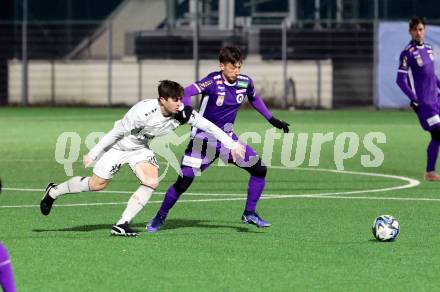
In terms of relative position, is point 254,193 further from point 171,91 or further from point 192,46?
point 192,46

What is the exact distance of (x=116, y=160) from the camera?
12484mm

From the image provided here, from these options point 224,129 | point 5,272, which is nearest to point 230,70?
point 224,129

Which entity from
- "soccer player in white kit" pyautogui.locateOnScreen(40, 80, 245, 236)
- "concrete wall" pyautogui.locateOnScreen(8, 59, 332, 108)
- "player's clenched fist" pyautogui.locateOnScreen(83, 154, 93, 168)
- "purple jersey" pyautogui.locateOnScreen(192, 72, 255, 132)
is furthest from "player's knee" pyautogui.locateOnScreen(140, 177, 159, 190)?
"concrete wall" pyautogui.locateOnScreen(8, 59, 332, 108)

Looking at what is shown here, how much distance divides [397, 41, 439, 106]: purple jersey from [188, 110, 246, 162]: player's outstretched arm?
7.15 meters

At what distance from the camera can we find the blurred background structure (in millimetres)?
40719

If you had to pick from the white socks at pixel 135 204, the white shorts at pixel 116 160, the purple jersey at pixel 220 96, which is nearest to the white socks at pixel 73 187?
the white shorts at pixel 116 160

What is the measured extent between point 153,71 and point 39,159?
1978 cm

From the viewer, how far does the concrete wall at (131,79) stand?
40656 mm

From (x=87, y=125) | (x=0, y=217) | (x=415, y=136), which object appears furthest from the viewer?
(x=87, y=125)

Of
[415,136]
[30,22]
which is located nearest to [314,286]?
[415,136]

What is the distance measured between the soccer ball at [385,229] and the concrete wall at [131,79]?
2880 centimetres

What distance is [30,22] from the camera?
4391cm

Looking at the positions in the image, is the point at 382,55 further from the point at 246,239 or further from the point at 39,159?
the point at 246,239

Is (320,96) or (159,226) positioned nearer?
(159,226)
